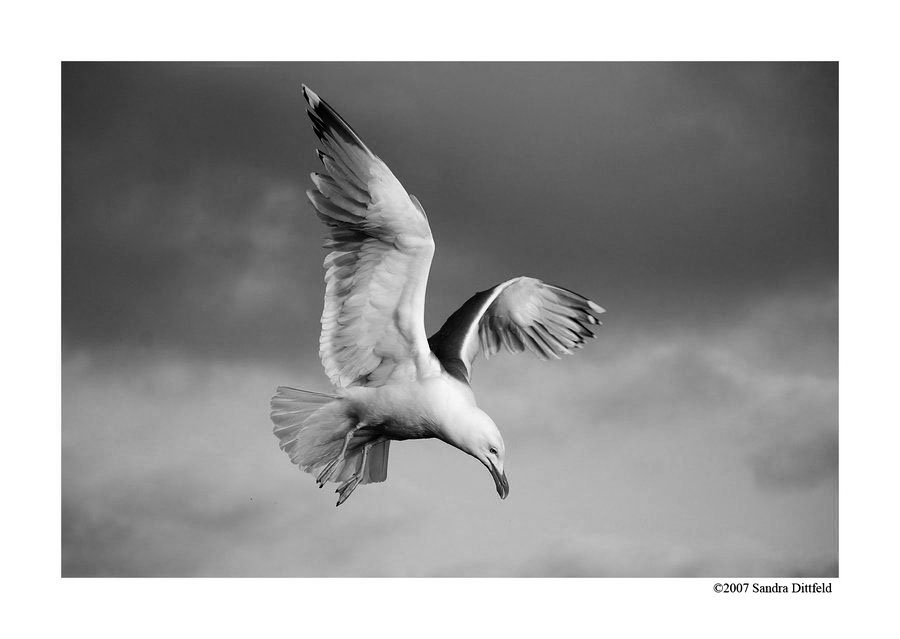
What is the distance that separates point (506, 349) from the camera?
505 cm

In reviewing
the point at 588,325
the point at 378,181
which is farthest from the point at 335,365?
the point at 588,325

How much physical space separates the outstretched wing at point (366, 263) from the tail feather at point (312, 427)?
0.44ft

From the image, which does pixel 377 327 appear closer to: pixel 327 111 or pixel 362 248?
pixel 362 248

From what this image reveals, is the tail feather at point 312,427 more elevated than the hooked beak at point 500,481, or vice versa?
the tail feather at point 312,427

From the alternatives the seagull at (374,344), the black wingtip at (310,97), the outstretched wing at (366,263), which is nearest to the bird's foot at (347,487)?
the seagull at (374,344)

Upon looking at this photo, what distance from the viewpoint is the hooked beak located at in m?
4.42

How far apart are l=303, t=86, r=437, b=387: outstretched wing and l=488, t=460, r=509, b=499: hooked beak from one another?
469 mm

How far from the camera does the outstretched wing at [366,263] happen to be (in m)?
4.06

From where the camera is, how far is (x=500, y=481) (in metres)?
4.43

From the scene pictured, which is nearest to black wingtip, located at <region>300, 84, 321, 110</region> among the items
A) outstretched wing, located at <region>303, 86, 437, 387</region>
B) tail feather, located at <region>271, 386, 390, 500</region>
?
outstretched wing, located at <region>303, 86, 437, 387</region>

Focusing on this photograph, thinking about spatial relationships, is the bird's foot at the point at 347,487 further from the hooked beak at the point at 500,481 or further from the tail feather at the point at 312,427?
Answer: the hooked beak at the point at 500,481

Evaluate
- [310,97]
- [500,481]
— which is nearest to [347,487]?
[500,481]

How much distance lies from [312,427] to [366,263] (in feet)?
2.45

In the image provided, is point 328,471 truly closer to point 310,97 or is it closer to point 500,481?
point 500,481
